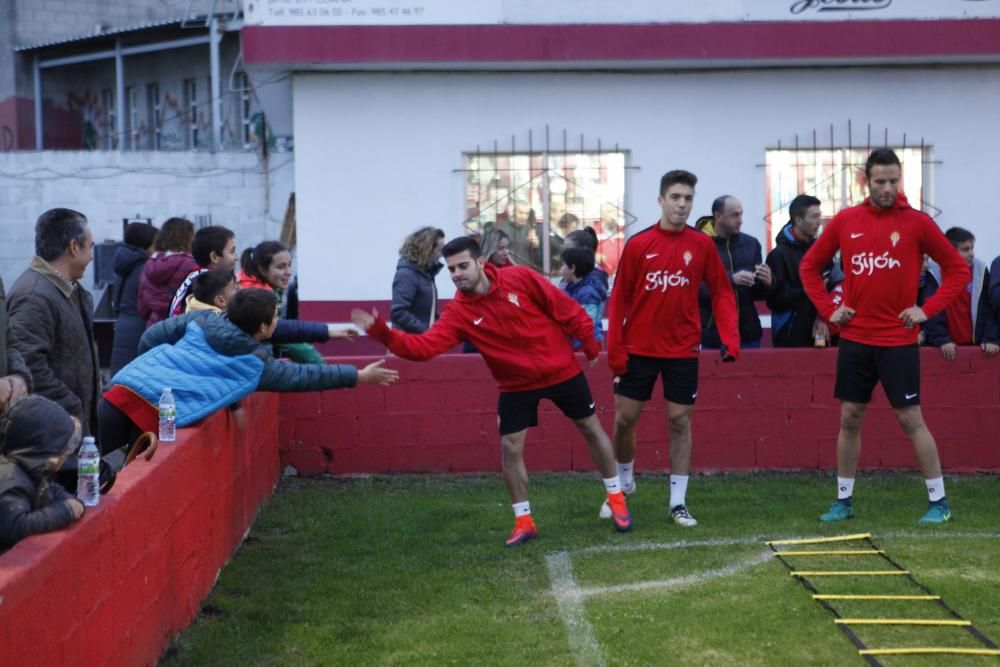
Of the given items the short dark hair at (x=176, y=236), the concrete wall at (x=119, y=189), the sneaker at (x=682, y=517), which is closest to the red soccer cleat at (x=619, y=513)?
the sneaker at (x=682, y=517)

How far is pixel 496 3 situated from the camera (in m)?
13.9

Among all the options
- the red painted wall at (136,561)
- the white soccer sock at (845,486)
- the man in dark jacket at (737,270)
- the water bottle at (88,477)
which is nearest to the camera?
the red painted wall at (136,561)

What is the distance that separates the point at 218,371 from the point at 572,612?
7.26 feet

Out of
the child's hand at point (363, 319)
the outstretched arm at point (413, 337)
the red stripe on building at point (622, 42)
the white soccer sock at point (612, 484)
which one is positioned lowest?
the white soccer sock at point (612, 484)

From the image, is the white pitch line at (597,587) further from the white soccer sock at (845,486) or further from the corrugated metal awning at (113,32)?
the corrugated metal awning at (113,32)

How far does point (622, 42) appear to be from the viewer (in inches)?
544

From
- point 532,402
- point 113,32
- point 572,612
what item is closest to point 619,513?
point 532,402

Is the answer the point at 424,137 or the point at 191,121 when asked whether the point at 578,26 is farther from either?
the point at 191,121

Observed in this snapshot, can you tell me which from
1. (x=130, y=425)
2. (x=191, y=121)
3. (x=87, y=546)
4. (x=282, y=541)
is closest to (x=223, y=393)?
(x=130, y=425)

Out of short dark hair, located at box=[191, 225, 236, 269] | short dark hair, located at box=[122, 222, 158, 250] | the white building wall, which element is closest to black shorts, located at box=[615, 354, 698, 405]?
short dark hair, located at box=[191, 225, 236, 269]

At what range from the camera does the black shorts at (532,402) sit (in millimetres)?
8078

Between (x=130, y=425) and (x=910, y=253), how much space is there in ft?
14.8

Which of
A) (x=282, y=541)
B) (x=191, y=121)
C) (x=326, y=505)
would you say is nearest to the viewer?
(x=282, y=541)

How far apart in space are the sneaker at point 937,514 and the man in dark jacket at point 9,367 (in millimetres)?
5191
